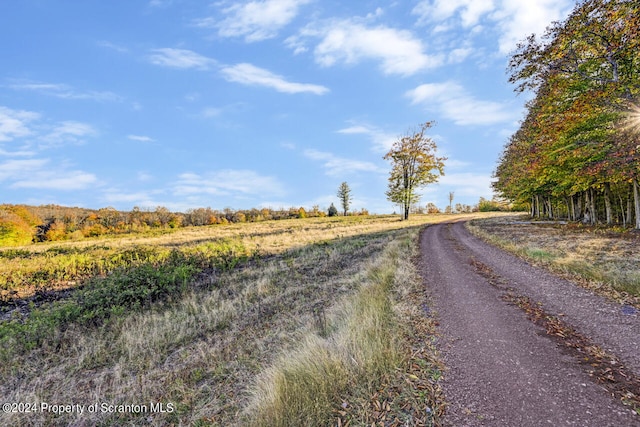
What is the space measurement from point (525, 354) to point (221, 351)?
6.59 m

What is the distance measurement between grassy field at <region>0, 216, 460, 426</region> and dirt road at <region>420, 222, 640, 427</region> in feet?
1.63

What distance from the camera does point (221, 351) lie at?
6922mm

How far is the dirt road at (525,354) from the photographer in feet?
11.2

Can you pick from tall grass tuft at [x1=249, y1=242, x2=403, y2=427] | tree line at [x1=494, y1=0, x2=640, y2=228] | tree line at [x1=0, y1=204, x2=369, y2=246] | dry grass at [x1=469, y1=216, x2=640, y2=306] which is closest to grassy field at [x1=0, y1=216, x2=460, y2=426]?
tall grass tuft at [x1=249, y1=242, x2=403, y2=427]

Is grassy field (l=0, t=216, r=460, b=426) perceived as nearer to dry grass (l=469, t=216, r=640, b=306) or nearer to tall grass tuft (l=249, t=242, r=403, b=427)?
tall grass tuft (l=249, t=242, r=403, b=427)

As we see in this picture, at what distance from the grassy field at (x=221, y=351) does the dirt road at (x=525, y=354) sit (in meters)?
0.50

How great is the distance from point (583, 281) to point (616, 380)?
6502 millimetres

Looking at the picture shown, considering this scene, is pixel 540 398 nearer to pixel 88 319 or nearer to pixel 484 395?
pixel 484 395

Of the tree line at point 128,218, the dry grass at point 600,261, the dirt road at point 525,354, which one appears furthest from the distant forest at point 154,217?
the dirt road at point 525,354

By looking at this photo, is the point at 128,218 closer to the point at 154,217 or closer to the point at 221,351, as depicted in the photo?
the point at 154,217

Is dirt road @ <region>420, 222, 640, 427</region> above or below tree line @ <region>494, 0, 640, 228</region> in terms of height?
below

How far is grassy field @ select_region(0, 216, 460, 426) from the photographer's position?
400 cm

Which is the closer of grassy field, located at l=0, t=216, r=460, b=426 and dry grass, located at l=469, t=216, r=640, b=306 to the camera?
grassy field, located at l=0, t=216, r=460, b=426

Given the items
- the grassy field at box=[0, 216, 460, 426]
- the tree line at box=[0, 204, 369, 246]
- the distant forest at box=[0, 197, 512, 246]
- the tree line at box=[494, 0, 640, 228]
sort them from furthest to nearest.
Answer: the distant forest at box=[0, 197, 512, 246] < the tree line at box=[0, 204, 369, 246] < the tree line at box=[494, 0, 640, 228] < the grassy field at box=[0, 216, 460, 426]
